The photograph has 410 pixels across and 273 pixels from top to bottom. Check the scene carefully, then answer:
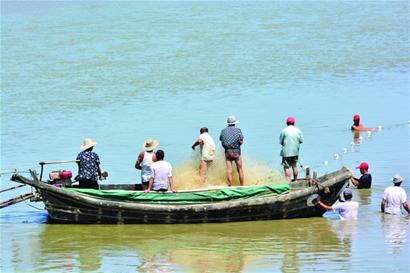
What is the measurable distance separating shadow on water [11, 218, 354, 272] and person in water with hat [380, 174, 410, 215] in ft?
3.19

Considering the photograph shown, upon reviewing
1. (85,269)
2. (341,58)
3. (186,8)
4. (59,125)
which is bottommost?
(85,269)

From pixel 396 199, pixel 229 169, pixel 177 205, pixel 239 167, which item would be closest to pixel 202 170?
pixel 229 169

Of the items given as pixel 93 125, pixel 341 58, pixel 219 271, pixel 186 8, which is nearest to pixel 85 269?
pixel 219 271

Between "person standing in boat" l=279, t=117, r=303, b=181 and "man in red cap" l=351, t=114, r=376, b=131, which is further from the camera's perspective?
"man in red cap" l=351, t=114, r=376, b=131

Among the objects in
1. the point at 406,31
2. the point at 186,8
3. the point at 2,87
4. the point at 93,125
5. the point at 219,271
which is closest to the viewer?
the point at 219,271

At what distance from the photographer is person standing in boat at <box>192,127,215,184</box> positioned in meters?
17.9

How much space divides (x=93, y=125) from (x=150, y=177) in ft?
36.0

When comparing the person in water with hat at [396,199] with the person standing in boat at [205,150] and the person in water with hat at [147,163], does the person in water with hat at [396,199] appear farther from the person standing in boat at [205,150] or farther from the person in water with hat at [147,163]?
the person in water with hat at [147,163]

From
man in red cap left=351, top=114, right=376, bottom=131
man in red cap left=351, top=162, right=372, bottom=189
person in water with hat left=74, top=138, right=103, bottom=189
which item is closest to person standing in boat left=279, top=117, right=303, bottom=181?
man in red cap left=351, top=162, right=372, bottom=189

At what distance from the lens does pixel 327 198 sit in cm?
1708

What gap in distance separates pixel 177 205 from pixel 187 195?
0.81 feet

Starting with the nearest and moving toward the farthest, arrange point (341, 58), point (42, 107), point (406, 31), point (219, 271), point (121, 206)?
point (219, 271) < point (121, 206) < point (42, 107) < point (341, 58) < point (406, 31)

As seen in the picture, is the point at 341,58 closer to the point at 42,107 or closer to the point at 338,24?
the point at 338,24

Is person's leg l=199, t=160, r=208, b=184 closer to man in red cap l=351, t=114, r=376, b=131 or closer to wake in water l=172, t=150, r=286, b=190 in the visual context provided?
wake in water l=172, t=150, r=286, b=190
